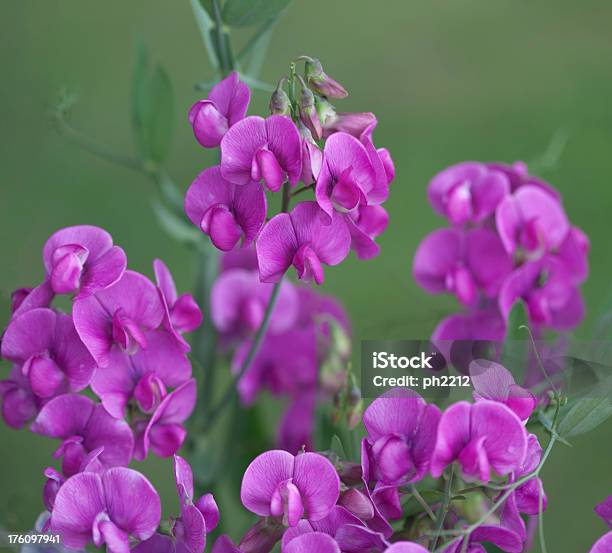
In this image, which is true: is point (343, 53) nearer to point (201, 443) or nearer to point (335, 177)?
point (201, 443)

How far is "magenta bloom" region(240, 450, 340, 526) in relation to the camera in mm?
423

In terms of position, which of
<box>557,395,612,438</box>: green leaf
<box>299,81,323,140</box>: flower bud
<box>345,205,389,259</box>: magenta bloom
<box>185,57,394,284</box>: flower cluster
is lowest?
<box>557,395,612,438</box>: green leaf

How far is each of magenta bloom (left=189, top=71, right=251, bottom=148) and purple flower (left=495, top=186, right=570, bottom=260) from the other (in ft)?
0.72

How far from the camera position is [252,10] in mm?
569

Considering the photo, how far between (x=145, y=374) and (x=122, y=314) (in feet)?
0.14

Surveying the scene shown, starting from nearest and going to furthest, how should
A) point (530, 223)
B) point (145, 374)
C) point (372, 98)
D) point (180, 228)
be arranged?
1. point (145, 374)
2. point (530, 223)
3. point (180, 228)
4. point (372, 98)

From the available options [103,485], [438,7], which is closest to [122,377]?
[103,485]

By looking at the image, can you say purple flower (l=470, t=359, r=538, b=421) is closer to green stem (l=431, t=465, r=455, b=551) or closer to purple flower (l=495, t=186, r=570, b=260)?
green stem (l=431, t=465, r=455, b=551)

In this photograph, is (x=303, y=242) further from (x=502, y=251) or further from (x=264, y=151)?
(x=502, y=251)

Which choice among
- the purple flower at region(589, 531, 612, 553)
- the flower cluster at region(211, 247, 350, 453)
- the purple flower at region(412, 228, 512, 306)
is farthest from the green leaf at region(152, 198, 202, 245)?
the purple flower at region(589, 531, 612, 553)

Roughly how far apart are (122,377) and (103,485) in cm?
9

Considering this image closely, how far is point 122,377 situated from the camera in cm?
51

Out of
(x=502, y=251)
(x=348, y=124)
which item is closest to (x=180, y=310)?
(x=348, y=124)

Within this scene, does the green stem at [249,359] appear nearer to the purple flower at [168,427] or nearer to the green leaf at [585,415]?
the purple flower at [168,427]
